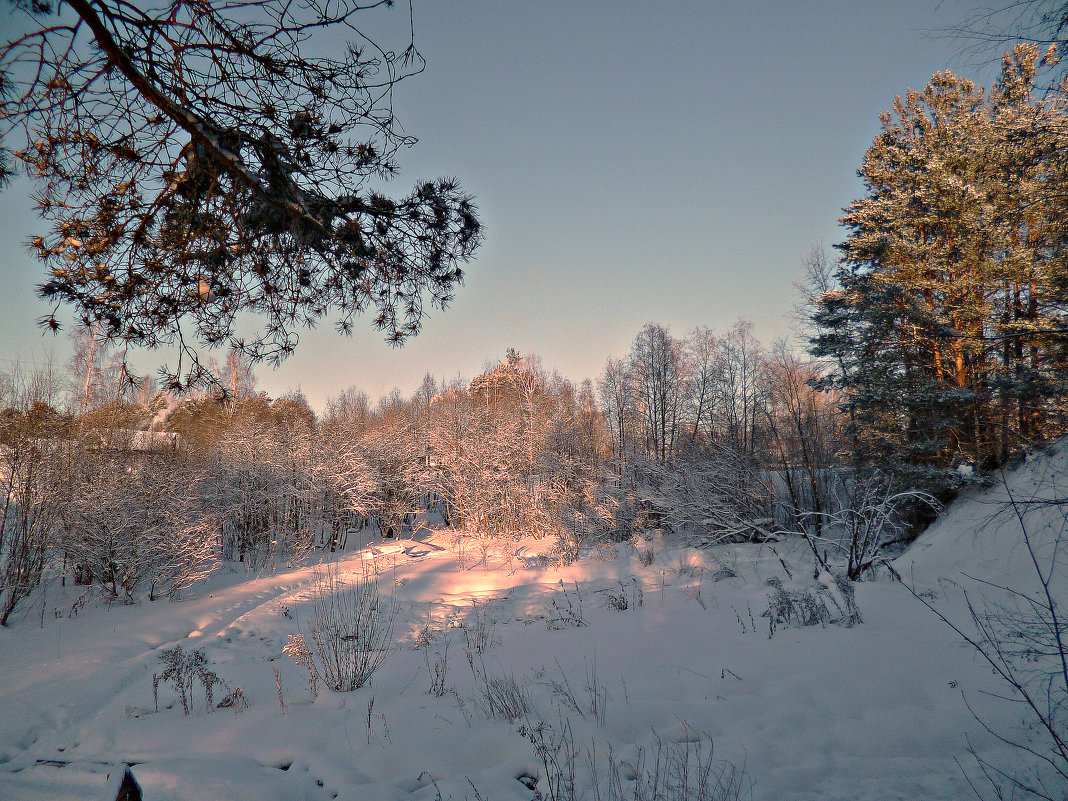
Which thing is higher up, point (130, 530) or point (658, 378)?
point (658, 378)

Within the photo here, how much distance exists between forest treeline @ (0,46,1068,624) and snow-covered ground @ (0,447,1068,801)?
68.4 inches

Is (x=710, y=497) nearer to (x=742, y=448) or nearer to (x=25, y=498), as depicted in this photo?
(x=742, y=448)

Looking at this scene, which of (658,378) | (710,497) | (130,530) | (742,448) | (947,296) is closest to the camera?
(130,530)

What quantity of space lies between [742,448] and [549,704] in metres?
13.0

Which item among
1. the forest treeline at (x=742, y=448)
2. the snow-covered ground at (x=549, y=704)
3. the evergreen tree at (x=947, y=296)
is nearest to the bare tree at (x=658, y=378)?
the forest treeline at (x=742, y=448)

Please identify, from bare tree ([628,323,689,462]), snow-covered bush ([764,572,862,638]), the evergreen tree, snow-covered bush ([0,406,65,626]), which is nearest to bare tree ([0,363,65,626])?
snow-covered bush ([0,406,65,626])

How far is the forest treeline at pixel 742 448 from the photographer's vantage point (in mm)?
7836

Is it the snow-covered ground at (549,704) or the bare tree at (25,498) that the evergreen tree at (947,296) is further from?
the bare tree at (25,498)

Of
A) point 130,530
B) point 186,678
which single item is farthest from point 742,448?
point 130,530

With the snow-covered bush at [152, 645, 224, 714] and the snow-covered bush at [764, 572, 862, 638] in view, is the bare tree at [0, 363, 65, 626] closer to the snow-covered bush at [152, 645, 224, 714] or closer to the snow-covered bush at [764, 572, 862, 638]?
the snow-covered bush at [152, 645, 224, 714]

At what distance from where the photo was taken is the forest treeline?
25.7ft

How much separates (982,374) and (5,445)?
20.5 meters

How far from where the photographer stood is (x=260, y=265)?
3.51 meters

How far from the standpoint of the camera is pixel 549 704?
371 cm
